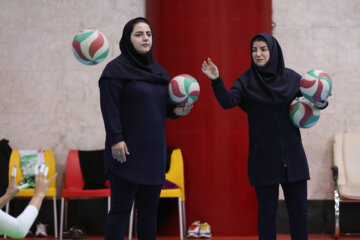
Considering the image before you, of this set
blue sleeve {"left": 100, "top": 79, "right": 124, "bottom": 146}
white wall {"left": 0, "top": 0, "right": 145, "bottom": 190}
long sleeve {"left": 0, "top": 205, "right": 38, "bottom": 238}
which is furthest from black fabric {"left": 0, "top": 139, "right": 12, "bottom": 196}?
long sleeve {"left": 0, "top": 205, "right": 38, "bottom": 238}

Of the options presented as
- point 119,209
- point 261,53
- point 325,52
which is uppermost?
point 325,52

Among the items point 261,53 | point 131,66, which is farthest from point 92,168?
point 261,53

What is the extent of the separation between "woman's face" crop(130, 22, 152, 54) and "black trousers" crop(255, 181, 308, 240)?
3.91ft

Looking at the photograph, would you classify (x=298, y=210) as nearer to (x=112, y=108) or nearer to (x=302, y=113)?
(x=302, y=113)

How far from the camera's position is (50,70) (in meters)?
5.89

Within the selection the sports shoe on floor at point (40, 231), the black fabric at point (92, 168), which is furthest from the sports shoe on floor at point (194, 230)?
the sports shoe on floor at point (40, 231)

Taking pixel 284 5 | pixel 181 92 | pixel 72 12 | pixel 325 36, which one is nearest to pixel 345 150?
pixel 325 36

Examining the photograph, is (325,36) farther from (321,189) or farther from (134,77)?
(134,77)

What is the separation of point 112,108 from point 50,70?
3.30 metres

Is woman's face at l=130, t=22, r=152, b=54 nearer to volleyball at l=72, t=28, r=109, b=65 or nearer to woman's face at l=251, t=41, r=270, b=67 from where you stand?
volleyball at l=72, t=28, r=109, b=65

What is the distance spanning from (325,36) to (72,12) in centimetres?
304

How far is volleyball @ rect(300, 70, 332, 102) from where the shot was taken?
3113 millimetres

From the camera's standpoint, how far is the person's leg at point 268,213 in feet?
10.3

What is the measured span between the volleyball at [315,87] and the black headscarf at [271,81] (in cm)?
12
